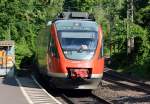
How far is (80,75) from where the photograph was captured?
2253cm

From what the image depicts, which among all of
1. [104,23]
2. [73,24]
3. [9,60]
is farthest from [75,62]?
[104,23]

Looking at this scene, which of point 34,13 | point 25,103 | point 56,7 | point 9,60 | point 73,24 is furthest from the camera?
point 56,7

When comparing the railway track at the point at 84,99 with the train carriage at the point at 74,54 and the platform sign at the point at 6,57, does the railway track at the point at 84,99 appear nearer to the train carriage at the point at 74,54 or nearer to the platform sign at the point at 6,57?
the train carriage at the point at 74,54

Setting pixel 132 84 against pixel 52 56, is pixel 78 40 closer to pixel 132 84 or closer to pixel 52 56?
pixel 52 56

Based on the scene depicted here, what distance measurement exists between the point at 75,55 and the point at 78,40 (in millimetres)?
782

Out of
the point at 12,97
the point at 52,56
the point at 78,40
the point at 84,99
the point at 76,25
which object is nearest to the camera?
the point at 12,97

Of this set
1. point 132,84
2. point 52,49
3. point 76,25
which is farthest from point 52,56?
point 132,84

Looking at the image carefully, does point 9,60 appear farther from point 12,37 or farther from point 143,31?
point 12,37

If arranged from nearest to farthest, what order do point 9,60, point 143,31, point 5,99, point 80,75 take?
point 5,99 → point 80,75 → point 9,60 → point 143,31

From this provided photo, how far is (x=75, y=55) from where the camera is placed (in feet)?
75.1

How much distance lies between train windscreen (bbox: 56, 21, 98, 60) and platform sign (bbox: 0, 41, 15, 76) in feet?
45.4

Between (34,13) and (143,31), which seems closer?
(143,31)

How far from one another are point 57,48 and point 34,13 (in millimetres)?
48640

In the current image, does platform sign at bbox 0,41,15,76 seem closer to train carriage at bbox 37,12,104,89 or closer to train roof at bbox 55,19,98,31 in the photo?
train carriage at bbox 37,12,104,89
